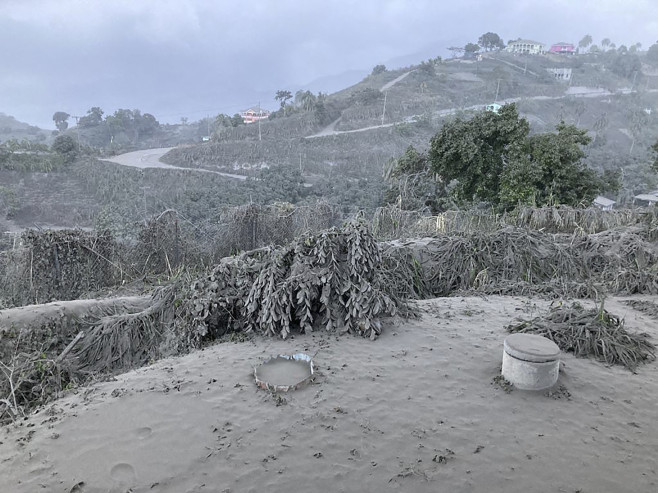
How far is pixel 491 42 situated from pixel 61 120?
91.3 meters

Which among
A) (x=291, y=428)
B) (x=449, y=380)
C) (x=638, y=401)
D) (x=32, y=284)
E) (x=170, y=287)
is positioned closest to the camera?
(x=291, y=428)

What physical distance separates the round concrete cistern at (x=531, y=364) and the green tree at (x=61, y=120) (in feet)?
284

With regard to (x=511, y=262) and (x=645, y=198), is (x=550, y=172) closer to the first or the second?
(x=511, y=262)

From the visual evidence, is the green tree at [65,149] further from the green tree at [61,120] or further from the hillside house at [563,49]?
the hillside house at [563,49]

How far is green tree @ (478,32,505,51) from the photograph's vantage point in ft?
346

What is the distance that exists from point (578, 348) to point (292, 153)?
42967mm

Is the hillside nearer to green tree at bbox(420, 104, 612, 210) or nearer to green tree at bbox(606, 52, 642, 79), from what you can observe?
green tree at bbox(606, 52, 642, 79)

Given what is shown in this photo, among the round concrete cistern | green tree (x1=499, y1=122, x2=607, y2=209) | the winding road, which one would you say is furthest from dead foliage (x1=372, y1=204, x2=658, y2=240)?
the winding road

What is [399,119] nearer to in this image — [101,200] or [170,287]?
[101,200]

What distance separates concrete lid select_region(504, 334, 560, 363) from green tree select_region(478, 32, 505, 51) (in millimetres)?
116006

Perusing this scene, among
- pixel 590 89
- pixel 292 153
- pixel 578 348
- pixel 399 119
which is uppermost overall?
pixel 590 89

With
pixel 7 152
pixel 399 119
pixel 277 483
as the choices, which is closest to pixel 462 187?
pixel 277 483

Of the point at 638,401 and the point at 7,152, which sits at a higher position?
the point at 7,152

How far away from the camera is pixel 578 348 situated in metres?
6.12
